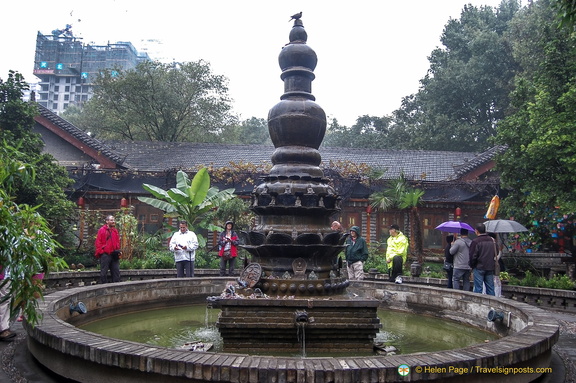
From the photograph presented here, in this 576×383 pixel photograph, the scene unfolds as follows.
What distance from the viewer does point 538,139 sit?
14664 mm

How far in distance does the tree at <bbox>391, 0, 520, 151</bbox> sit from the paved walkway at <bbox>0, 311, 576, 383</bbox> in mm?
32285

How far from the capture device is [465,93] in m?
38.2

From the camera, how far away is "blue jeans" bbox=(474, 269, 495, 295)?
908 cm

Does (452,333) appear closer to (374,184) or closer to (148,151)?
(374,184)

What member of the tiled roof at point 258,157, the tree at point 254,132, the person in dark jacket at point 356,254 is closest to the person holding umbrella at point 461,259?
the person in dark jacket at point 356,254

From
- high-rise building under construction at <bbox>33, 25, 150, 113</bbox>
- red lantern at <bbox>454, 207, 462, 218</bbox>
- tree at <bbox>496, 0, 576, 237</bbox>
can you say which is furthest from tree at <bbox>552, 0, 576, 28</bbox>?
high-rise building under construction at <bbox>33, 25, 150, 113</bbox>

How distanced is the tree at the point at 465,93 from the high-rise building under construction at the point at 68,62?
6400cm

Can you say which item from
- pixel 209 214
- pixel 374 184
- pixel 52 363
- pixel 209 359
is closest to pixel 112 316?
pixel 52 363

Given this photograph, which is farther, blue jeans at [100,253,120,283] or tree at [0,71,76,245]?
tree at [0,71,76,245]

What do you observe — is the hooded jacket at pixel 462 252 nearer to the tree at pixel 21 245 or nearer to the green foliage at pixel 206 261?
the tree at pixel 21 245

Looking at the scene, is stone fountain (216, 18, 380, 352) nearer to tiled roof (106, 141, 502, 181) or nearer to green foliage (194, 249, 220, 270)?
green foliage (194, 249, 220, 270)

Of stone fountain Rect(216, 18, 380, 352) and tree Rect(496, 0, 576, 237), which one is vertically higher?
tree Rect(496, 0, 576, 237)

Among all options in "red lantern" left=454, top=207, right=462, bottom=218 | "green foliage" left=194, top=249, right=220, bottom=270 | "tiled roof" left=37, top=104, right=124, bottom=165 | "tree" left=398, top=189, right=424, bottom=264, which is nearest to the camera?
"green foliage" left=194, top=249, right=220, bottom=270

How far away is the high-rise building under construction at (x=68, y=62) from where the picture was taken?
92.2 metres
